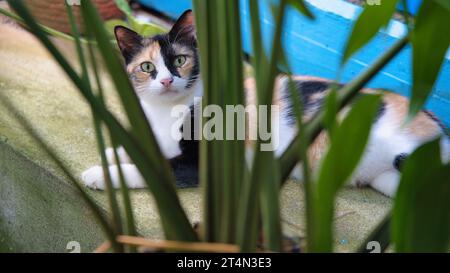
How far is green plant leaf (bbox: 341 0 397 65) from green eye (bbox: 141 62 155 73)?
1.12 meters

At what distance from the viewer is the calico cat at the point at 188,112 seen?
6.03 ft

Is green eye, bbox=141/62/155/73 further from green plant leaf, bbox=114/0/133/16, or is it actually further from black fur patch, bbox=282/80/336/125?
green plant leaf, bbox=114/0/133/16

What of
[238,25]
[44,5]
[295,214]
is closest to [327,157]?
[238,25]

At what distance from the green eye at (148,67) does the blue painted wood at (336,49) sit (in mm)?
301

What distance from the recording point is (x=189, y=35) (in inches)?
72.1

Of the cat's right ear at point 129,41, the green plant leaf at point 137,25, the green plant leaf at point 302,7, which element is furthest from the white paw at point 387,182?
the green plant leaf at point 302,7

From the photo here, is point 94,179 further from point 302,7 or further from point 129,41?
point 302,7

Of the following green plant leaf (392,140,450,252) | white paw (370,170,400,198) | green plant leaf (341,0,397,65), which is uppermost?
green plant leaf (341,0,397,65)

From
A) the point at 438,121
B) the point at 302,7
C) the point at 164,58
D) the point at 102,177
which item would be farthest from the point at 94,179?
the point at 302,7

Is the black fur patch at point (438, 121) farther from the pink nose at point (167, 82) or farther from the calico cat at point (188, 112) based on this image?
the pink nose at point (167, 82)

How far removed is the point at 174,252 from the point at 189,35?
108 cm

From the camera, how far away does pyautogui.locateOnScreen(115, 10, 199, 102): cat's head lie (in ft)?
6.01

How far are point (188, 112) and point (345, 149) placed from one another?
1.29 m

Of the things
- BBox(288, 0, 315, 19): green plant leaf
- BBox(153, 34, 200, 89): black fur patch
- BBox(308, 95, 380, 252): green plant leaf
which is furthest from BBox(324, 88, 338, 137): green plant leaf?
BBox(153, 34, 200, 89): black fur patch
